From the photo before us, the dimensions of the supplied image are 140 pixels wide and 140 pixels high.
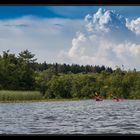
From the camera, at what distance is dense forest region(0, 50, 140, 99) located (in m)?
3.69

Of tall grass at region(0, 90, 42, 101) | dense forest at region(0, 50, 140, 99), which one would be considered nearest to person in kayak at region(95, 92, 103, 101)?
dense forest at region(0, 50, 140, 99)

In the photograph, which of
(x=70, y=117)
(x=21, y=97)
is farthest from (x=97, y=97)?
(x=21, y=97)

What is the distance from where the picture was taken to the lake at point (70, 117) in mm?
3367

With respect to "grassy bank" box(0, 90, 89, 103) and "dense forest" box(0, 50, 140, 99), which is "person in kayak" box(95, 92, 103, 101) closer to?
"dense forest" box(0, 50, 140, 99)

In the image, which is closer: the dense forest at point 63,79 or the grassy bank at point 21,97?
the grassy bank at point 21,97

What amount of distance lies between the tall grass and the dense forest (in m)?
0.04

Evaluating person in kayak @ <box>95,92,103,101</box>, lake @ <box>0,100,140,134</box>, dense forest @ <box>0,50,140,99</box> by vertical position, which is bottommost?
lake @ <box>0,100,140,134</box>

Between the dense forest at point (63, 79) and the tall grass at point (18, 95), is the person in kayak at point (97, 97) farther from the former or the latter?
the tall grass at point (18, 95)

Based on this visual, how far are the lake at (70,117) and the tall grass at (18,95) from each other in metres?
0.06

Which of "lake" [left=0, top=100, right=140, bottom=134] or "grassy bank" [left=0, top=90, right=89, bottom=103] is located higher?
"grassy bank" [left=0, top=90, right=89, bottom=103]

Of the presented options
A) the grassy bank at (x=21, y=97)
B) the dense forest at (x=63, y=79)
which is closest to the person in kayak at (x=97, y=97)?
the dense forest at (x=63, y=79)

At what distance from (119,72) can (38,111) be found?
2.99 feet

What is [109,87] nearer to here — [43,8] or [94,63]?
[94,63]

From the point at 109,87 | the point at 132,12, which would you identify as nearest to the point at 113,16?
the point at 132,12
